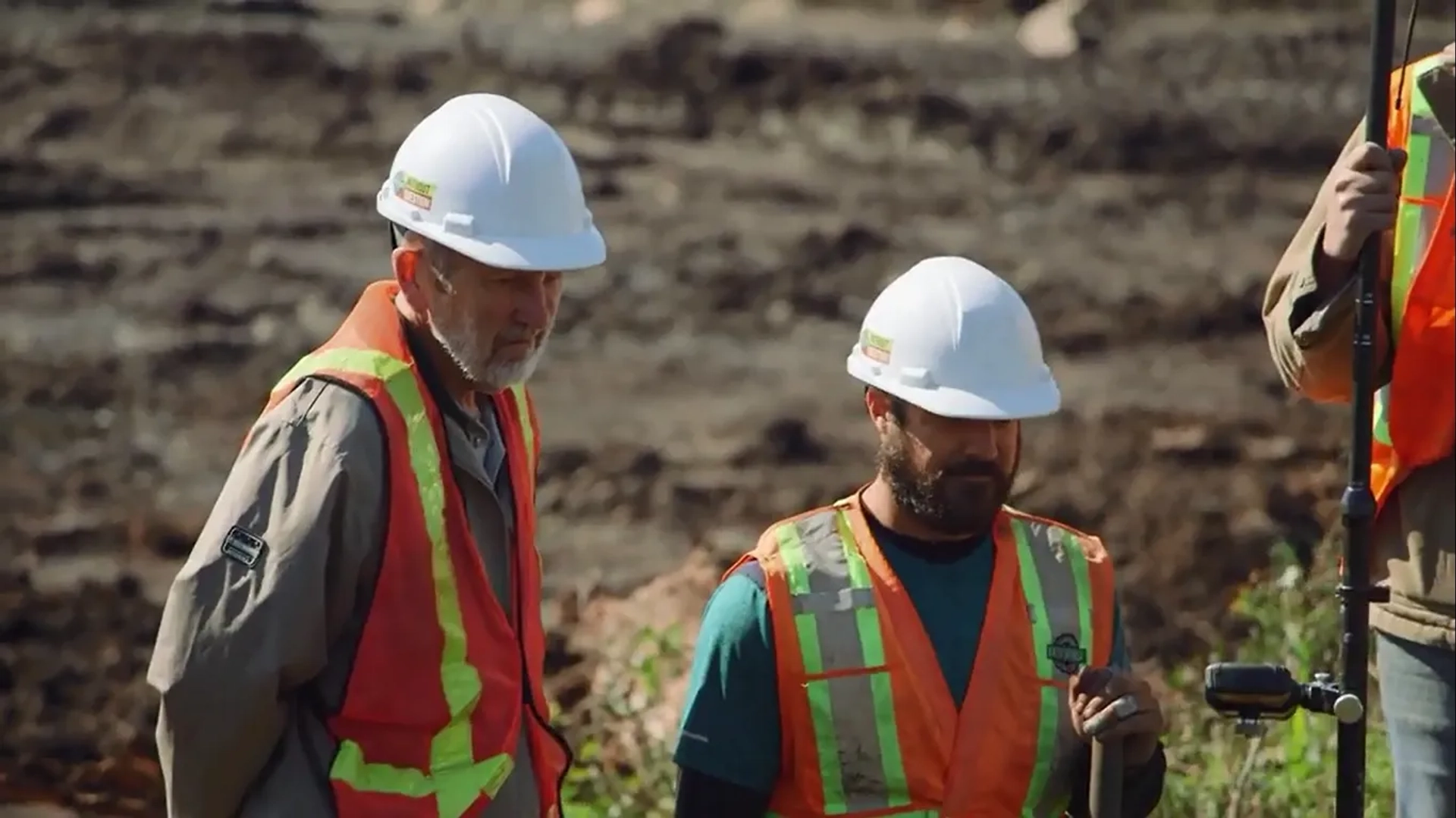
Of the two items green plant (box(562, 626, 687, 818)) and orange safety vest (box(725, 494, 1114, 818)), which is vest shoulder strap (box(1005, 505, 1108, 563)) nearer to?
orange safety vest (box(725, 494, 1114, 818))

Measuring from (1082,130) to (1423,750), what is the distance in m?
5.85

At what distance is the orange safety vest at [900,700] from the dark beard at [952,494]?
0.31 feet

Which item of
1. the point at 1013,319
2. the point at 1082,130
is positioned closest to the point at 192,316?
the point at 1082,130

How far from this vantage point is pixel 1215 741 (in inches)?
236

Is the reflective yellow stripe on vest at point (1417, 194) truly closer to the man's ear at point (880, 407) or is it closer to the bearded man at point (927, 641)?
the bearded man at point (927, 641)

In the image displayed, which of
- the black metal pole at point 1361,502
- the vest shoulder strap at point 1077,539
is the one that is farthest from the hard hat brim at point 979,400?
the black metal pole at point 1361,502

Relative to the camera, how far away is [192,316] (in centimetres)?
866

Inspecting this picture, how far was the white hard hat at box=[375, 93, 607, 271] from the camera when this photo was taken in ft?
11.2

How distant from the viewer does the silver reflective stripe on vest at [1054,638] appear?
3.57 meters

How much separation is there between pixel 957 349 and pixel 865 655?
1.75 ft

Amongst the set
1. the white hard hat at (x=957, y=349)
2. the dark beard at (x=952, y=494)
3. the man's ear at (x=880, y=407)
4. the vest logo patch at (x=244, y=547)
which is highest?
the white hard hat at (x=957, y=349)

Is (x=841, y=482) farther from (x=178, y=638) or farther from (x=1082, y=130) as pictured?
(x=178, y=638)

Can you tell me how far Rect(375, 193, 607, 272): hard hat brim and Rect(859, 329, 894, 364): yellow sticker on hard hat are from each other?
52cm

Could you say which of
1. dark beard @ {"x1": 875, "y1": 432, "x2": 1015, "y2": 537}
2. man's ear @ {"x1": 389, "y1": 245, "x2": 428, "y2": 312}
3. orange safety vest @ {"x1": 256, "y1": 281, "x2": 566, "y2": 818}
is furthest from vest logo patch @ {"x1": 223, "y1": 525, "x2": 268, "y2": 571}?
dark beard @ {"x1": 875, "y1": 432, "x2": 1015, "y2": 537}
